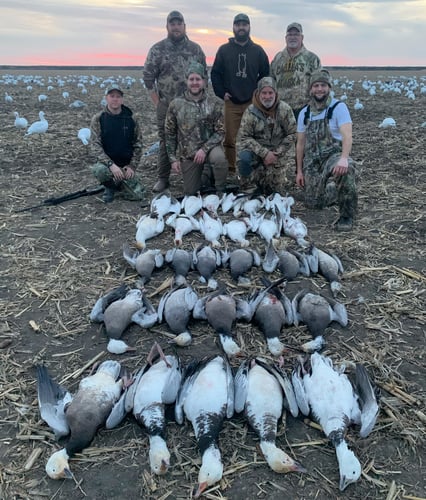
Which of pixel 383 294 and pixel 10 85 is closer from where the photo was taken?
pixel 383 294

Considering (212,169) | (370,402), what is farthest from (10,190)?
(370,402)

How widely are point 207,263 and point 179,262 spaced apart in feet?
0.95

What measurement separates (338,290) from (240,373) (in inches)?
63.1

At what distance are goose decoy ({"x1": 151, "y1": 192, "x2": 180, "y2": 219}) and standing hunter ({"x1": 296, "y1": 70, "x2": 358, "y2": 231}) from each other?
175cm

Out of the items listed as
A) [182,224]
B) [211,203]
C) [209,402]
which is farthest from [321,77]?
[209,402]

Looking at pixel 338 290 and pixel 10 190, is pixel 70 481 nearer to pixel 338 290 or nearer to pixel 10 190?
pixel 338 290

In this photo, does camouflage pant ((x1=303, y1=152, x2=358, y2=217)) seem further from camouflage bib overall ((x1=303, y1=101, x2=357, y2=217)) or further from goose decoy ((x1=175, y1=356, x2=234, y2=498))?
goose decoy ((x1=175, y1=356, x2=234, y2=498))

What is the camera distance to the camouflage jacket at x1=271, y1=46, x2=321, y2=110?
23.0ft

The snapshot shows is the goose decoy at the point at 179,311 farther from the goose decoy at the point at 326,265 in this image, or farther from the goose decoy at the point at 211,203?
the goose decoy at the point at 211,203

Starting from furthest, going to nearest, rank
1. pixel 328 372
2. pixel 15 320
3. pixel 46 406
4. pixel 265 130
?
pixel 265 130
pixel 15 320
pixel 328 372
pixel 46 406

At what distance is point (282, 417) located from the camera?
3.03 m

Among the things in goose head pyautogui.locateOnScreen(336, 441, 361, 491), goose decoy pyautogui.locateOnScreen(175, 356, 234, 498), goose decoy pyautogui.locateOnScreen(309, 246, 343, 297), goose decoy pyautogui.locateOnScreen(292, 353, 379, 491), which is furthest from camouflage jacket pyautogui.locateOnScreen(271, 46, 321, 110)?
goose head pyautogui.locateOnScreen(336, 441, 361, 491)

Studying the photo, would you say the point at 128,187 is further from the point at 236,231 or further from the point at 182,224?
the point at 236,231

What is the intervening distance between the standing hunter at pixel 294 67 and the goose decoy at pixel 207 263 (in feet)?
11.8
